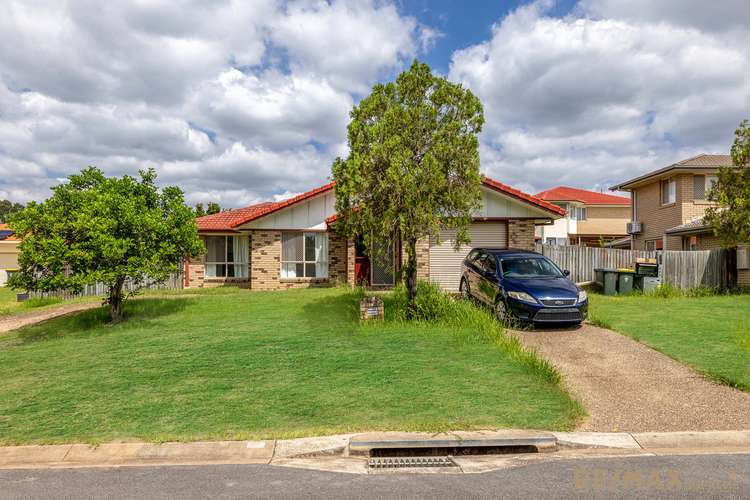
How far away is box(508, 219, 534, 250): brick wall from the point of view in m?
16.6

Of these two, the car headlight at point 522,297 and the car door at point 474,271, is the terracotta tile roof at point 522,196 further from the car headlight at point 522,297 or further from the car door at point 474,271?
the car headlight at point 522,297

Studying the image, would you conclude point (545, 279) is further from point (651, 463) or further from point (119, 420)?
point (119, 420)

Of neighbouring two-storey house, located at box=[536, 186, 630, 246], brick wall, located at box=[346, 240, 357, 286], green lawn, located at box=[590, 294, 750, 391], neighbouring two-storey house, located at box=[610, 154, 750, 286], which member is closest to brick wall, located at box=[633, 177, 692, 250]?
neighbouring two-storey house, located at box=[610, 154, 750, 286]

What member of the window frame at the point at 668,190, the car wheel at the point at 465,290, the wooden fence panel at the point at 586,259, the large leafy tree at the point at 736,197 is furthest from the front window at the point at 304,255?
the window frame at the point at 668,190

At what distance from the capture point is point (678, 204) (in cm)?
2231

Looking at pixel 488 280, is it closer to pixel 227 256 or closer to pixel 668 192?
pixel 227 256

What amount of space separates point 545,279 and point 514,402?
5.64 metres

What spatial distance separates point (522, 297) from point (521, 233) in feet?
23.8

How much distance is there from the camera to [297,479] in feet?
12.9

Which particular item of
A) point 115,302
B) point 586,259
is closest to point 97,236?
point 115,302

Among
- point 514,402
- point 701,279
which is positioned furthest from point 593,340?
point 701,279

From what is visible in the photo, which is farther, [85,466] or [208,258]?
[208,258]

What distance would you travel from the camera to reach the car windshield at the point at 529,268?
35.7 feet

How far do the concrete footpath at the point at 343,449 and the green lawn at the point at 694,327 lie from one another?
2.34 metres
